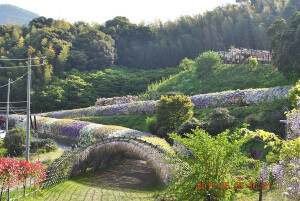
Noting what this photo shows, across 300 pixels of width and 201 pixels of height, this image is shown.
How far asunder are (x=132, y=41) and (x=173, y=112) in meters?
42.4

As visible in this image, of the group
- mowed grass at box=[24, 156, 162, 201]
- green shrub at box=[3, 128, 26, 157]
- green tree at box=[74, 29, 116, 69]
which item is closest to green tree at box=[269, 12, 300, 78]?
mowed grass at box=[24, 156, 162, 201]

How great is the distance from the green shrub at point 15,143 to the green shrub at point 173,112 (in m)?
7.68

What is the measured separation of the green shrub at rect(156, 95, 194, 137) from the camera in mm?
16547

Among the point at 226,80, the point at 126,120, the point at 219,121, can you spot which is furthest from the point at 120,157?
the point at 226,80

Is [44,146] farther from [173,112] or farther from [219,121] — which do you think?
[219,121]

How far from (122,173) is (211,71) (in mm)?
19610

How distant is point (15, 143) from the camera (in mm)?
16578

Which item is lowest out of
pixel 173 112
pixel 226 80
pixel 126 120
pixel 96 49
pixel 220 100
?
pixel 126 120

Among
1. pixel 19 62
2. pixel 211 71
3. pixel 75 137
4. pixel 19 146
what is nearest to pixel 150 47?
pixel 19 62

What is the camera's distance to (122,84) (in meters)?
42.2

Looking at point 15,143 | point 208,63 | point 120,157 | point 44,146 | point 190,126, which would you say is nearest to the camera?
point 120,157

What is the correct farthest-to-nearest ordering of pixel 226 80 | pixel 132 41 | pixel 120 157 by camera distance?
pixel 132 41 → pixel 226 80 → pixel 120 157

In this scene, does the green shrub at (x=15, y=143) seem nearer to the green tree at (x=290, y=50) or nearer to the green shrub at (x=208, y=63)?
the green tree at (x=290, y=50)

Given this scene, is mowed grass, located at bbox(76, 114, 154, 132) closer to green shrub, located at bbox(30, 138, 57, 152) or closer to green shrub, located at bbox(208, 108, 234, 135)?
green shrub, located at bbox(30, 138, 57, 152)
